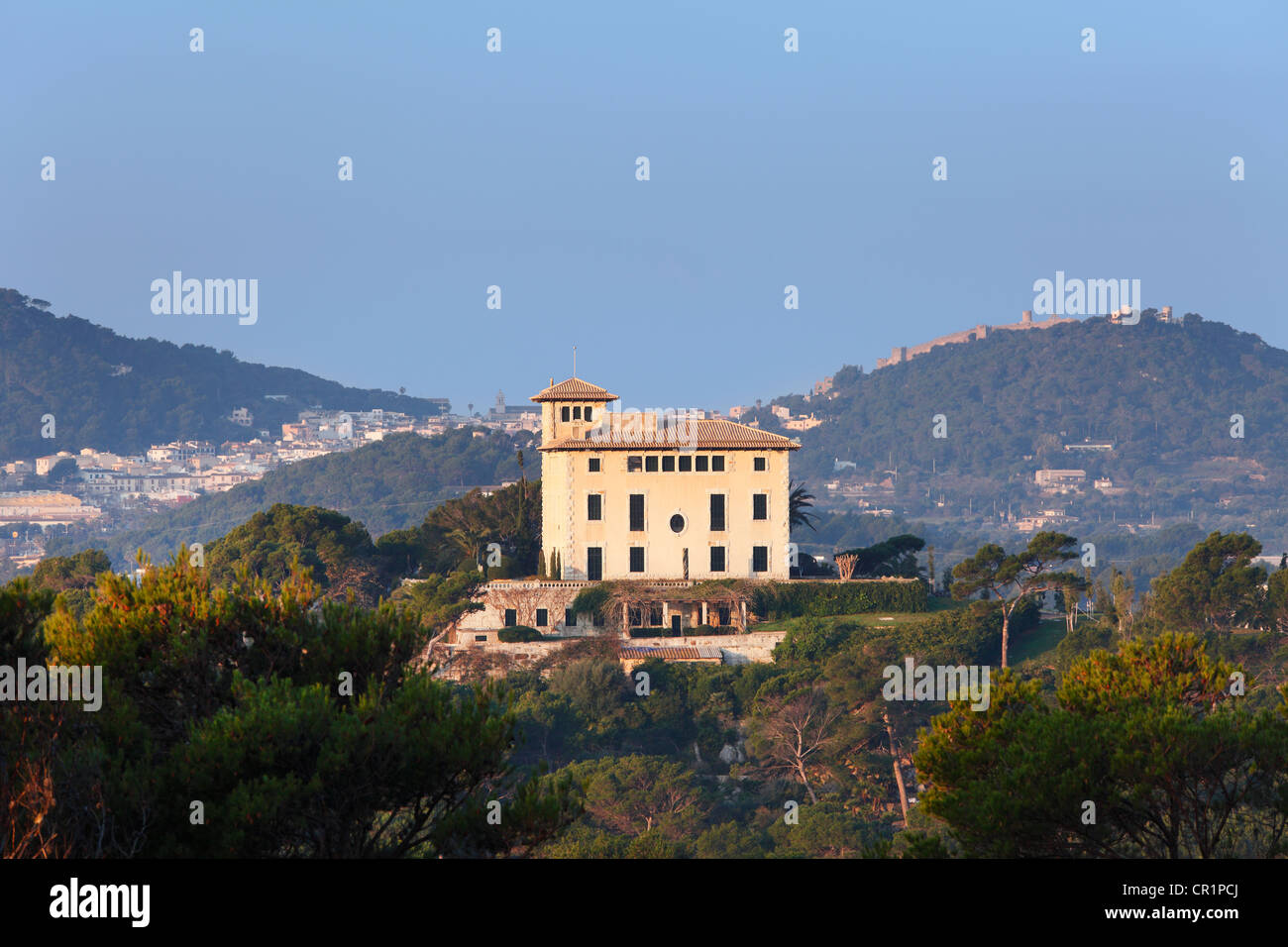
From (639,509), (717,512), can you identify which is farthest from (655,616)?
(717,512)

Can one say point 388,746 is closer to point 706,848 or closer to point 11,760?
point 11,760

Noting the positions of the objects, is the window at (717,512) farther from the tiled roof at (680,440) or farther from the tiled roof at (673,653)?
the tiled roof at (673,653)

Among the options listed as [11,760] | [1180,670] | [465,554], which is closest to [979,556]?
[465,554]

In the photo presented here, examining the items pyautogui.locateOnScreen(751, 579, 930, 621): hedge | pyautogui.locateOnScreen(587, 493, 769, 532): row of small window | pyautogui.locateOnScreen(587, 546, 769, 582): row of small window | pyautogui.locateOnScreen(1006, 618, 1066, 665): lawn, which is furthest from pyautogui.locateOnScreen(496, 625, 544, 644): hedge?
pyautogui.locateOnScreen(1006, 618, 1066, 665): lawn

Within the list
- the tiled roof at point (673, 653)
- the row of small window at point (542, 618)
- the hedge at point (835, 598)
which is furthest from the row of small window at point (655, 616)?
the row of small window at point (542, 618)

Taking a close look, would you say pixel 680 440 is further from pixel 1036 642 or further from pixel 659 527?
pixel 1036 642

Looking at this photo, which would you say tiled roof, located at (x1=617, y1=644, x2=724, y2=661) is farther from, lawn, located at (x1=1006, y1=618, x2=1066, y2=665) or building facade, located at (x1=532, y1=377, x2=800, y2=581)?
lawn, located at (x1=1006, y1=618, x2=1066, y2=665)
